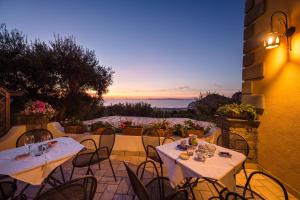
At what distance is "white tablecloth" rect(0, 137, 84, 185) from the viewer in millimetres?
1570

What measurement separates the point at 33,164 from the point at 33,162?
0.19ft

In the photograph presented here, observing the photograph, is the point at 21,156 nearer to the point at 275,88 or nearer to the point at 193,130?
the point at 193,130

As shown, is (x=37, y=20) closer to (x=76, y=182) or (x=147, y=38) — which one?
(x=147, y=38)

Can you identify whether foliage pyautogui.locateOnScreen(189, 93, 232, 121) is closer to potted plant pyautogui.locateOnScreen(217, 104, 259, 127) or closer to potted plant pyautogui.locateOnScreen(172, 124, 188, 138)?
potted plant pyautogui.locateOnScreen(172, 124, 188, 138)

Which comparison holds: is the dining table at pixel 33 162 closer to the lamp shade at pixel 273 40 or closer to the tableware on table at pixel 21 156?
the tableware on table at pixel 21 156

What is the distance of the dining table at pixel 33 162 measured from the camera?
1.58m

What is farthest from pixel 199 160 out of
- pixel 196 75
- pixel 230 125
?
pixel 196 75

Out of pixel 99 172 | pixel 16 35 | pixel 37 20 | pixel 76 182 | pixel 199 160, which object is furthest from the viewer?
pixel 16 35

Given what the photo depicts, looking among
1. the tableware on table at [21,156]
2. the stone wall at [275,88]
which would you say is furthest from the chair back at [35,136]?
the stone wall at [275,88]

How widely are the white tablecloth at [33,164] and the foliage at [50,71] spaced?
505 cm

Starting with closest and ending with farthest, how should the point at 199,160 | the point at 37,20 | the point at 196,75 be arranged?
1. the point at 199,160
2. the point at 37,20
3. the point at 196,75

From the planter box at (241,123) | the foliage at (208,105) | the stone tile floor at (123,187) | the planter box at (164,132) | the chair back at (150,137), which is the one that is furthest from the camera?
the foliage at (208,105)

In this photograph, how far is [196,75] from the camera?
10.4 m

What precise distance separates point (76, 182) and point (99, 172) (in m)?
2.13
